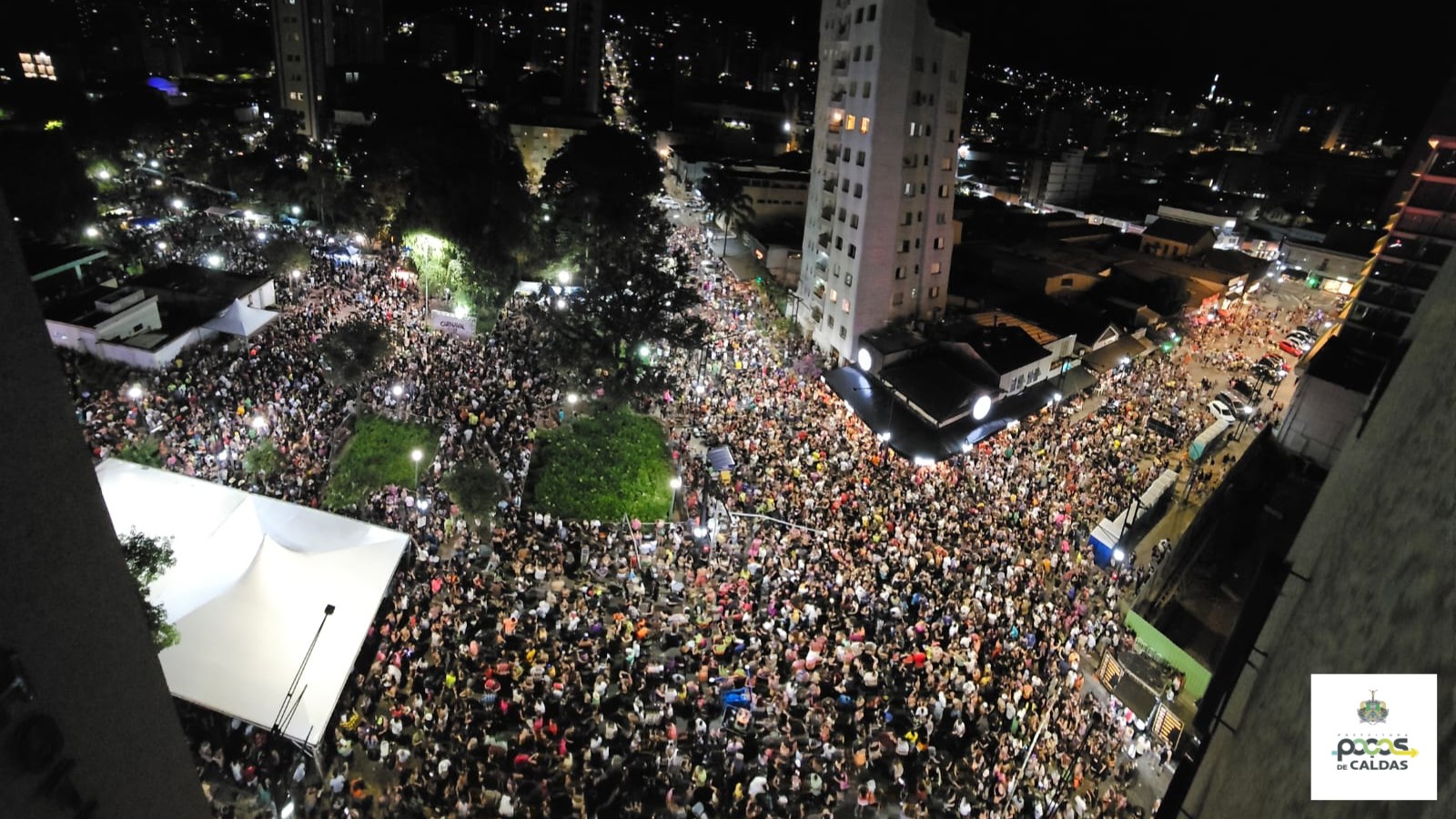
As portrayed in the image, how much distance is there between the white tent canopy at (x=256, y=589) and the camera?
34.8 ft

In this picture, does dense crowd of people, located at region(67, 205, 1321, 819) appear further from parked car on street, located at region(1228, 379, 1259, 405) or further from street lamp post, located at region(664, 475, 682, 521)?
parked car on street, located at region(1228, 379, 1259, 405)

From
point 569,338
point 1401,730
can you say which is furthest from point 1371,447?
point 569,338

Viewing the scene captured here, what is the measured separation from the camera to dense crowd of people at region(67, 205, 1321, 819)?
10680mm

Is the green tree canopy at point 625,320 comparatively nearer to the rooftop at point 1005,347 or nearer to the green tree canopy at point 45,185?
the rooftop at point 1005,347

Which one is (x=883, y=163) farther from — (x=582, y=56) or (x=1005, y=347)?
(x=582, y=56)

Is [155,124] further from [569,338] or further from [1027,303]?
[1027,303]

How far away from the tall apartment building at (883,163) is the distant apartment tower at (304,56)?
145 feet

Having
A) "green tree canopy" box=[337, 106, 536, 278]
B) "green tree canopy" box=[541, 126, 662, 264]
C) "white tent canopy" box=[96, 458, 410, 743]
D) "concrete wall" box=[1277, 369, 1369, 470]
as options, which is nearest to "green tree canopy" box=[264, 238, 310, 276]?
"green tree canopy" box=[337, 106, 536, 278]

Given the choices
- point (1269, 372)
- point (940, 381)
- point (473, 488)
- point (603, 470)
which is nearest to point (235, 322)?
point (473, 488)

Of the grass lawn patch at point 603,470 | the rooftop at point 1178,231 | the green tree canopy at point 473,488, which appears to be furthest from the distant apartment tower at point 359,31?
the rooftop at point 1178,231

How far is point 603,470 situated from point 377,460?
5.20 m

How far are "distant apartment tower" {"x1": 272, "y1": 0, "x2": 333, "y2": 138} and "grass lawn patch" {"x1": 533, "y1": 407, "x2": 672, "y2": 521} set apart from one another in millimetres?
46968

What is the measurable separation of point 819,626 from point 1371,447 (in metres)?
11.1

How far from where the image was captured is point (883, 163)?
905 inches
